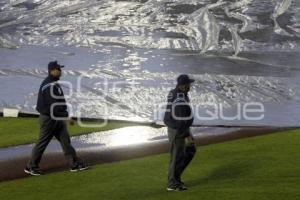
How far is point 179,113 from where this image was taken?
8641 mm

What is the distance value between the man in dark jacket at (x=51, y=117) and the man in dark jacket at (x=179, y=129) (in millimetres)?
1849

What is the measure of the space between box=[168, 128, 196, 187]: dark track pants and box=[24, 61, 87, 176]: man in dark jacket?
188 cm

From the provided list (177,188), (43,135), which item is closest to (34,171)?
(43,135)

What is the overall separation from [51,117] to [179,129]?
2183 millimetres

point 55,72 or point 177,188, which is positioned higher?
point 55,72

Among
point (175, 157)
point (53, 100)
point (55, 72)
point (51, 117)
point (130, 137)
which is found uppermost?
point (55, 72)

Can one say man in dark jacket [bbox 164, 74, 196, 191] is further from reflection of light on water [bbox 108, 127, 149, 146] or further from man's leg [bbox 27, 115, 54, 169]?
reflection of light on water [bbox 108, 127, 149, 146]

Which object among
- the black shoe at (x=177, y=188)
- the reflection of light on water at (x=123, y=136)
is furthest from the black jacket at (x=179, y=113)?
the reflection of light on water at (x=123, y=136)

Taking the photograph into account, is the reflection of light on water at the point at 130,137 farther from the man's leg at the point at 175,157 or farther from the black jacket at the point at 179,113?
the black jacket at the point at 179,113

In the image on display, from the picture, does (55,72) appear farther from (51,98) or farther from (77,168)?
(77,168)

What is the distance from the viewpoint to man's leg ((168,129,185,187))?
882 cm

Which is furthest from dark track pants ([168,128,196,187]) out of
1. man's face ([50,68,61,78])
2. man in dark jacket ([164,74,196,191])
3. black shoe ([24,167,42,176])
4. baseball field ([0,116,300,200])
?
black shoe ([24,167,42,176])

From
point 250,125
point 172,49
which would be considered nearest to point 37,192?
point 250,125

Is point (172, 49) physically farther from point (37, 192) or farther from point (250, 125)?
point (37, 192)
